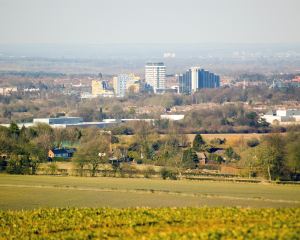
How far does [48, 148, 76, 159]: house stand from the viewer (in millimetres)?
51575

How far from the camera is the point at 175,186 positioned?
114 feet

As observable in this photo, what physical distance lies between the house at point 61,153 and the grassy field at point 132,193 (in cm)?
1237

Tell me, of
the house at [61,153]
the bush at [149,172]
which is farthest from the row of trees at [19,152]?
the bush at [149,172]

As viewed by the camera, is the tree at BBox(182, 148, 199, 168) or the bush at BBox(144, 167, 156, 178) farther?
the tree at BBox(182, 148, 199, 168)

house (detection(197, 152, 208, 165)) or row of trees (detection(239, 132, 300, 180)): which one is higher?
row of trees (detection(239, 132, 300, 180))

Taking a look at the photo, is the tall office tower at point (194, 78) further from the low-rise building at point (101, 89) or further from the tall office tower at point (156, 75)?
the tall office tower at point (156, 75)

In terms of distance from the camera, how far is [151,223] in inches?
829

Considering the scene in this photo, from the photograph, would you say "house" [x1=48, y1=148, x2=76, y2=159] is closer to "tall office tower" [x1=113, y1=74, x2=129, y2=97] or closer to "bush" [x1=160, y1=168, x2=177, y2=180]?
"bush" [x1=160, y1=168, x2=177, y2=180]

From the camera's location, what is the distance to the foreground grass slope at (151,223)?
18.5m

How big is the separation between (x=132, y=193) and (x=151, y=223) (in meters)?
10.7

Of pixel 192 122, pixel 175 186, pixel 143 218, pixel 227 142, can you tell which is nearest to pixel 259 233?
pixel 143 218

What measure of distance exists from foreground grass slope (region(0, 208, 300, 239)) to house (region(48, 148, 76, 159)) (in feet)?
89.1

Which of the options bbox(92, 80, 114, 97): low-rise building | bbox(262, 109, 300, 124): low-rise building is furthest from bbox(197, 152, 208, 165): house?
bbox(92, 80, 114, 97): low-rise building

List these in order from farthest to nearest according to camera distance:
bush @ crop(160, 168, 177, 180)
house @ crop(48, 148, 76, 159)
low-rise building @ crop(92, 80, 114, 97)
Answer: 1. low-rise building @ crop(92, 80, 114, 97)
2. house @ crop(48, 148, 76, 159)
3. bush @ crop(160, 168, 177, 180)
